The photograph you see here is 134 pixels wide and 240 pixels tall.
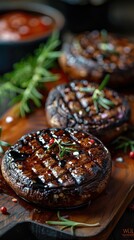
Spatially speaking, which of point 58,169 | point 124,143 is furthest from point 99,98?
point 58,169

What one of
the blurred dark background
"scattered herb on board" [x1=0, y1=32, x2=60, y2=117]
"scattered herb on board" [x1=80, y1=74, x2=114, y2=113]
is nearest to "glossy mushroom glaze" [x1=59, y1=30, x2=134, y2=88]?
"scattered herb on board" [x1=0, y1=32, x2=60, y2=117]

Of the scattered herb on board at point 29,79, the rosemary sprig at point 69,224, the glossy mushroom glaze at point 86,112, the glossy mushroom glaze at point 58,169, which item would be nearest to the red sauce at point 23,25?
the scattered herb on board at point 29,79

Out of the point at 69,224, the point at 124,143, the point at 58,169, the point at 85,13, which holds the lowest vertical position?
the point at 85,13

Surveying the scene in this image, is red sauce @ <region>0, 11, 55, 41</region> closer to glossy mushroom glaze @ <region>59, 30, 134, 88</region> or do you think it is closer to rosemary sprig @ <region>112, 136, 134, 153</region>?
glossy mushroom glaze @ <region>59, 30, 134, 88</region>

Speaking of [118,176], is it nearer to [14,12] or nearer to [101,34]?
[101,34]

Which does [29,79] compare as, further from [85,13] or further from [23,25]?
[85,13]

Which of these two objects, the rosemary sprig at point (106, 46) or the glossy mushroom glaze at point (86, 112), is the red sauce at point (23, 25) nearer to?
the rosemary sprig at point (106, 46)
